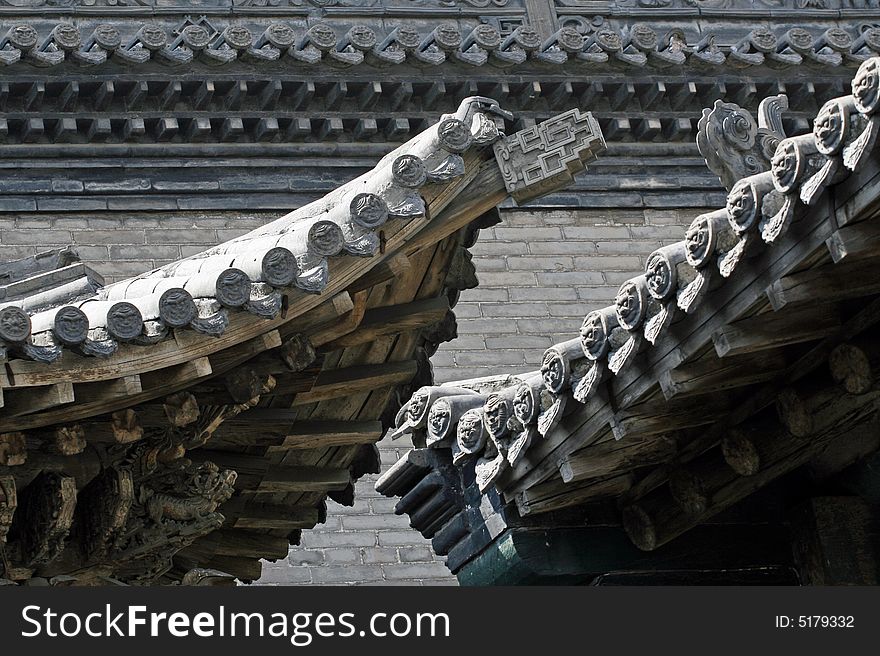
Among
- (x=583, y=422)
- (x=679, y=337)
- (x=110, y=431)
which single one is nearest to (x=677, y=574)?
(x=583, y=422)

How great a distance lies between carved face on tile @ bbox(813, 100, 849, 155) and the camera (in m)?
6.09

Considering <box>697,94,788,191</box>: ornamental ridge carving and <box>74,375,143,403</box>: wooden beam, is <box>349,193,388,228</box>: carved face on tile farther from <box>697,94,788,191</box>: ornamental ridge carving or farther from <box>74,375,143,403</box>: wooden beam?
<box>697,94,788,191</box>: ornamental ridge carving

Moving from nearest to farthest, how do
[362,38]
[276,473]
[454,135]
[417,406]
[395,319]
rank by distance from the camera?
[454,135] → [395,319] → [417,406] → [276,473] → [362,38]

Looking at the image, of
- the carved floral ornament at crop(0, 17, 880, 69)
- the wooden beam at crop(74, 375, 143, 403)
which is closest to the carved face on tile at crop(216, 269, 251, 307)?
the wooden beam at crop(74, 375, 143, 403)

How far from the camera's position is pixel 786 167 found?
6.33 metres

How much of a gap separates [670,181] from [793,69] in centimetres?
123

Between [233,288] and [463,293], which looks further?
[463,293]

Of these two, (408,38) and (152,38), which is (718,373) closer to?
(152,38)

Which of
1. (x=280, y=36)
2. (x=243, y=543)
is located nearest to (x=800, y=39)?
(x=280, y=36)

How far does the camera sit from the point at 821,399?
739cm

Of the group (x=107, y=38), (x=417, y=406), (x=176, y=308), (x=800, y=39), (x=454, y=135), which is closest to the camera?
(x=176, y=308)

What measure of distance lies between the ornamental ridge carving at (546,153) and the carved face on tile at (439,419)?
1.23m

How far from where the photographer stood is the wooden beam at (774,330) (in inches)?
270

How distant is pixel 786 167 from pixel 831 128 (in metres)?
0.25
